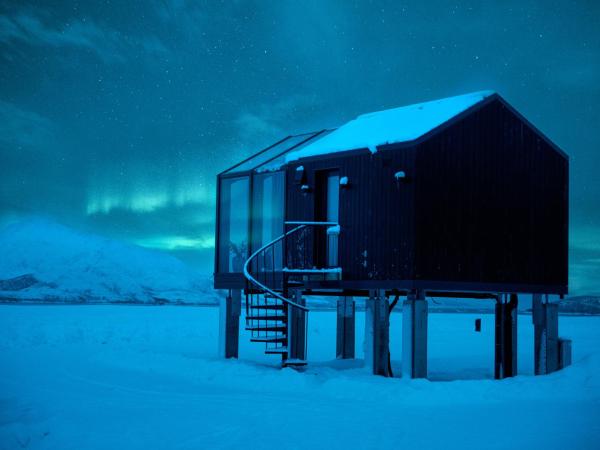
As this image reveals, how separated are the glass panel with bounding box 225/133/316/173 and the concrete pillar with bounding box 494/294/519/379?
731 centimetres

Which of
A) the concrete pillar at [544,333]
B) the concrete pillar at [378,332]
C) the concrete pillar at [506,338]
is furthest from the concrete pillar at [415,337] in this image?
the concrete pillar at [544,333]

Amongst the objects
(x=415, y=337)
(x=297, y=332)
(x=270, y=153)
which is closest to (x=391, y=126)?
(x=270, y=153)

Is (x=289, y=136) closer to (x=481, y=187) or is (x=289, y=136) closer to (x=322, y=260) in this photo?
(x=322, y=260)

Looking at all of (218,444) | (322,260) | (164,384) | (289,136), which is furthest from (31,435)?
(289,136)

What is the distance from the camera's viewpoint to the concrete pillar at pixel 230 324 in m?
21.2

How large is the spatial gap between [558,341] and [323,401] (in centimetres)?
877

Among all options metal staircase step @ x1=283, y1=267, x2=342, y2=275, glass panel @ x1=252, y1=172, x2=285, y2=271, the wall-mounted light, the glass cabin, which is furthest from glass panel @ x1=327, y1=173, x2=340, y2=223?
glass panel @ x1=252, y1=172, x2=285, y2=271

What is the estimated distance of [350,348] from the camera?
23.1 m

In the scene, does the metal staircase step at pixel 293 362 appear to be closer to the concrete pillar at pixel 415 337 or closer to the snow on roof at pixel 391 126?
the concrete pillar at pixel 415 337

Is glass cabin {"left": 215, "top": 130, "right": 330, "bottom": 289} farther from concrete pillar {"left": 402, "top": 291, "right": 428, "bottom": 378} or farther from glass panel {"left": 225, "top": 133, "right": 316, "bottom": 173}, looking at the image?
concrete pillar {"left": 402, "top": 291, "right": 428, "bottom": 378}

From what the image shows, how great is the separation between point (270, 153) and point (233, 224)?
2.31 m

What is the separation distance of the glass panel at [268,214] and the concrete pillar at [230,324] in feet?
7.25

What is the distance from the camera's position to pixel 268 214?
19766 mm

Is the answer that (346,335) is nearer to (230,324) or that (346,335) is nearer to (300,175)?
(230,324)
